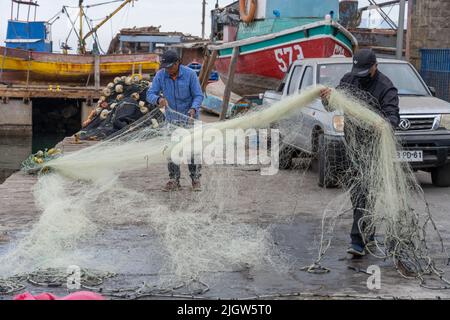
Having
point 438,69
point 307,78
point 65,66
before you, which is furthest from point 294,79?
point 65,66

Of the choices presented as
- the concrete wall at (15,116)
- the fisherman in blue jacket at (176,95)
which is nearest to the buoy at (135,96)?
the fisherman in blue jacket at (176,95)

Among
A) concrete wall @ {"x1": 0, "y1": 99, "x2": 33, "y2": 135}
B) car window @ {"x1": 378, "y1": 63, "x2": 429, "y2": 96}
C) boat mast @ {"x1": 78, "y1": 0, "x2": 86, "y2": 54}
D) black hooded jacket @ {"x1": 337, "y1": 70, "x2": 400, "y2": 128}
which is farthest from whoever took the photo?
boat mast @ {"x1": 78, "y1": 0, "x2": 86, "y2": 54}

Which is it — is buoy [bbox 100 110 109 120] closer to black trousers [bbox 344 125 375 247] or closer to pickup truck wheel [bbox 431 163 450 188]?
pickup truck wheel [bbox 431 163 450 188]

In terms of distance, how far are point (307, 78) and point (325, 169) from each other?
2.19 metres

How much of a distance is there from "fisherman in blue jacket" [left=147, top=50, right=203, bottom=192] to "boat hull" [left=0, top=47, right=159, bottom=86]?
26.3 metres

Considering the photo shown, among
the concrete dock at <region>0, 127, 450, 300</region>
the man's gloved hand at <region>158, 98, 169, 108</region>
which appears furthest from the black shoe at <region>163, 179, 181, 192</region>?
the man's gloved hand at <region>158, 98, 169, 108</region>

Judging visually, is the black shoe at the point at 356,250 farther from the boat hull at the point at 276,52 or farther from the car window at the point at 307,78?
the boat hull at the point at 276,52

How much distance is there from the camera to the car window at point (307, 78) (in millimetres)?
11234

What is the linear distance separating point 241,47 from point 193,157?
11.3m

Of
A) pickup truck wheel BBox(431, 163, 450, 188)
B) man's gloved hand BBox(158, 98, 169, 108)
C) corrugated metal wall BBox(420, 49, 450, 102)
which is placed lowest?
pickup truck wheel BBox(431, 163, 450, 188)

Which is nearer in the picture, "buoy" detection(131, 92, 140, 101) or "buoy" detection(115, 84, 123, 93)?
"buoy" detection(131, 92, 140, 101)

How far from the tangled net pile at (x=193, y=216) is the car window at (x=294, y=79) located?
3.32 meters

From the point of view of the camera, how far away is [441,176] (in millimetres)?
10500

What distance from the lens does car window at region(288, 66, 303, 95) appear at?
11.7 meters
